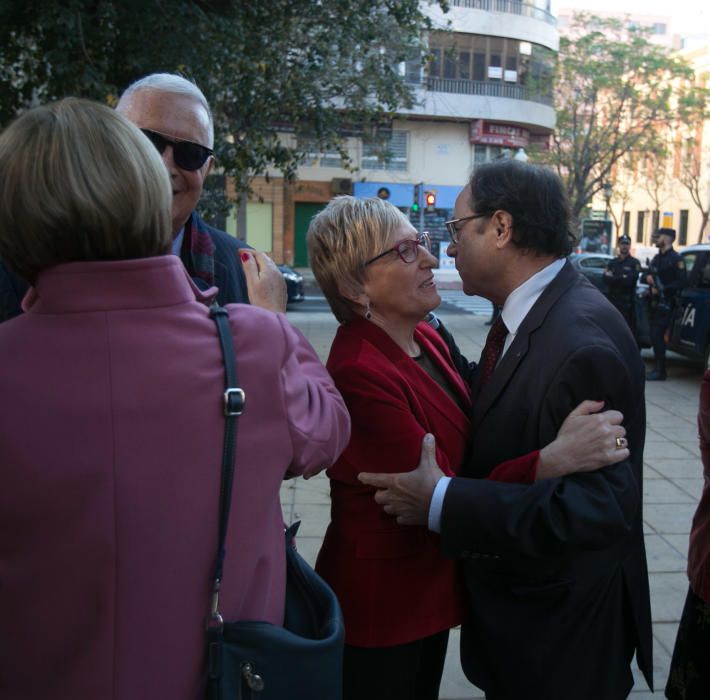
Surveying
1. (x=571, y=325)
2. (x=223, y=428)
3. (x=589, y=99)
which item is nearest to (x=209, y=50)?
(x=571, y=325)

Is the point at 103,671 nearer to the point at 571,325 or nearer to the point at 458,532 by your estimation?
the point at 458,532

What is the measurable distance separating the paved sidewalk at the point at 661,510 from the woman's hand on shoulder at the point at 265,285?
2.21 meters

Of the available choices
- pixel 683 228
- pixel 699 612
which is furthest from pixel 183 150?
pixel 683 228

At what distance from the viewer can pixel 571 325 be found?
6.24 ft

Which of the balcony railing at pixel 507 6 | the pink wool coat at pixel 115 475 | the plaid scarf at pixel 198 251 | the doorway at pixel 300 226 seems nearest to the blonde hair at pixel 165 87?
the plaid scarf at pixel 198 251

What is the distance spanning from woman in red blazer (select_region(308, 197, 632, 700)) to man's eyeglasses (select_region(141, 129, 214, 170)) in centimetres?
36

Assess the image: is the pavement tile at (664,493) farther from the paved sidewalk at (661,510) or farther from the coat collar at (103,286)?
the coat collar at (103,286)

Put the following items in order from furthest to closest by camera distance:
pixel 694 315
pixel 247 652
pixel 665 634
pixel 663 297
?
pixel 663 297, pixel 694 315, pixel 665 634, pixel 247 652

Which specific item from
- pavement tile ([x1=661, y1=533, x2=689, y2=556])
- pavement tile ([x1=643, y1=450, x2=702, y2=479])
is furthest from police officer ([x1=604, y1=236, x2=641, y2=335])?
pavement tile ([x1=661, y1=533, x2=689, y2=556])

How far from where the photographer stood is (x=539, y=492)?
181cm

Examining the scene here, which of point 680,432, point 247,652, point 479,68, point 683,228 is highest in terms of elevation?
point 479,68

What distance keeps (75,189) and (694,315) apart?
10392 mm

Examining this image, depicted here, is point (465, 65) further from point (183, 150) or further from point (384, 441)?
point (384, 441)

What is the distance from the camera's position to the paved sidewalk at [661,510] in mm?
3467
